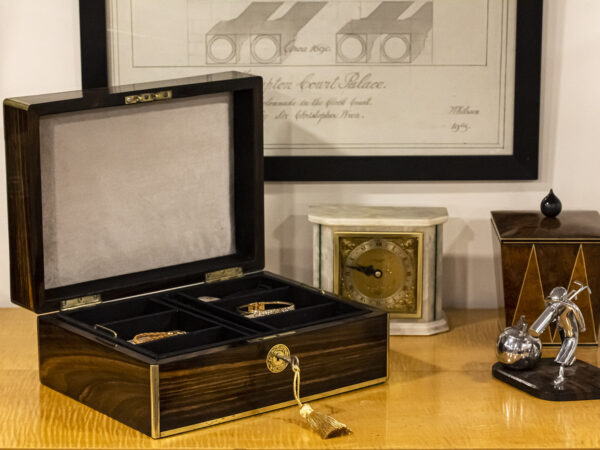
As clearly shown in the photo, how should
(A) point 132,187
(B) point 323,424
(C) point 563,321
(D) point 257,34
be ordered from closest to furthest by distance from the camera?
(B) point 323,424, (C) point 563,321, (A) point 132,187, (D) point 257,34

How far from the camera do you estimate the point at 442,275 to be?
6.37ft

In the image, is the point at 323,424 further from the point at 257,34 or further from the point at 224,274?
the point at 257,34

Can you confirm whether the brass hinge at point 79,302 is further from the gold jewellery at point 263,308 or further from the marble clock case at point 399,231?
the marble clock case at point 399,231

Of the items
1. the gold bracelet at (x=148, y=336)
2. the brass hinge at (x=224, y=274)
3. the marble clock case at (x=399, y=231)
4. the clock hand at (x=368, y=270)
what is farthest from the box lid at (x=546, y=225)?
the gold bracelet at (x=148, y=336)

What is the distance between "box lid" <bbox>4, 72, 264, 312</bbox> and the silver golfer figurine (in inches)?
20.7

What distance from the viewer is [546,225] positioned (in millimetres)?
1781

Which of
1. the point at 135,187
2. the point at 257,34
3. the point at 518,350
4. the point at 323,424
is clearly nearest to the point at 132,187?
the point at 135,187

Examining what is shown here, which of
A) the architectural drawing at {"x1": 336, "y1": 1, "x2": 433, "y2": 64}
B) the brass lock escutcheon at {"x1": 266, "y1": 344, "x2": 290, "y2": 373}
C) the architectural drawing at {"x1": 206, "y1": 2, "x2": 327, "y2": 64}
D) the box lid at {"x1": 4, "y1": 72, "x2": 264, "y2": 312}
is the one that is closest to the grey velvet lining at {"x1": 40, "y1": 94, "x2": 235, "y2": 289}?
the box lid at {"x1": 4, "y1": 72, "x2": 264, "y2": 312}

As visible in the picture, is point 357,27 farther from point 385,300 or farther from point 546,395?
point 546,395

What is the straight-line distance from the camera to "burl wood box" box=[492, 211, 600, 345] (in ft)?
5.64

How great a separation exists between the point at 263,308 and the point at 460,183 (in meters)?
0.50

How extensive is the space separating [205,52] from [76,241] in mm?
467

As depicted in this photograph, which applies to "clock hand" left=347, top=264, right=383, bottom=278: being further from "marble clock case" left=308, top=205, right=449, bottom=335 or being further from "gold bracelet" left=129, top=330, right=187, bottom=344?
"gold bracelet" left=129, top=330, right=187, bottom=344

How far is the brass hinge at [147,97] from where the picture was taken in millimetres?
1604
